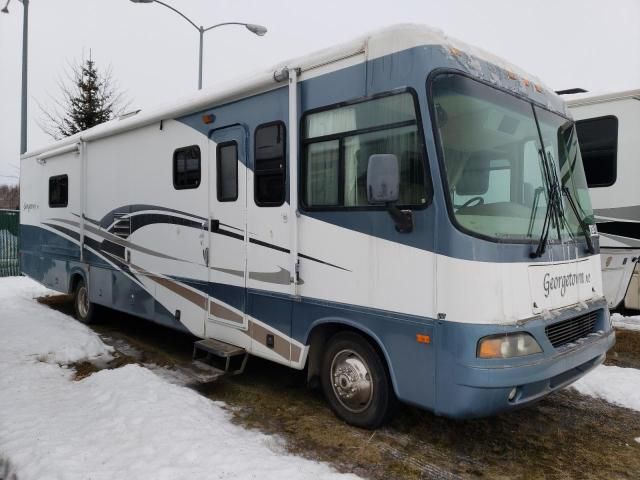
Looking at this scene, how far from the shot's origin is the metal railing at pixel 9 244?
13.9m

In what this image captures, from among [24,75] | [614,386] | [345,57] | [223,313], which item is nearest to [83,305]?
[223,313]

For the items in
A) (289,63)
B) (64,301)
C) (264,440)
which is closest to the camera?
(264,440)

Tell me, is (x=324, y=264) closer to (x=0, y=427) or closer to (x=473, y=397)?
(x=473, y=397)

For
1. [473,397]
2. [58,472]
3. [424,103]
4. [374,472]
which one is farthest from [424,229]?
[58,472]

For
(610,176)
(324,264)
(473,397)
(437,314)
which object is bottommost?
(473,397)

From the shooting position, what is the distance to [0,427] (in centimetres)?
421

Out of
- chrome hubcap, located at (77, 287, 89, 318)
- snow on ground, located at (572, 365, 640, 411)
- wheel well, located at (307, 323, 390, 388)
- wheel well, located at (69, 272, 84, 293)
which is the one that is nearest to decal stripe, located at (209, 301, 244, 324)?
wheel well, located at (307, 323, 390, 388)

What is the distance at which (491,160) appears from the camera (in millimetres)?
3773

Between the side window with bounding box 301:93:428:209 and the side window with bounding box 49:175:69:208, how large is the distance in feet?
19.1

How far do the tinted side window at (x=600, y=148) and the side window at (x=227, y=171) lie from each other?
5.07 m

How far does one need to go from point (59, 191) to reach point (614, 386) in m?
8.63

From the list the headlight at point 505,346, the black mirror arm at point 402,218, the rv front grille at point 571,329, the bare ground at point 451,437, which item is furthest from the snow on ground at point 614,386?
the black mirror arm at point 402,218

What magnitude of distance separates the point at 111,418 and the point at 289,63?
11.2 feet

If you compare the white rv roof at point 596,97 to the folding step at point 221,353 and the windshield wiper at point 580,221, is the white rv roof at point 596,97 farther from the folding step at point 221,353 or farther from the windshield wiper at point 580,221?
the folding step at point 221,353
